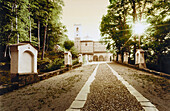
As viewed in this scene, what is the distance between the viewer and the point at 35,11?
38.1 feet

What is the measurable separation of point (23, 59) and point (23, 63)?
6.9 inches

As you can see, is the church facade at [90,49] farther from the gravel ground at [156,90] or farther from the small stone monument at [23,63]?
the small stone monument at [23,63]

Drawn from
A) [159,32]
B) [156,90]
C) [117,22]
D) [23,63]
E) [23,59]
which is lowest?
[156,90]

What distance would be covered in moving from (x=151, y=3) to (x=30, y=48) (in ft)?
47.0

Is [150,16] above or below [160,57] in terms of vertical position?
above

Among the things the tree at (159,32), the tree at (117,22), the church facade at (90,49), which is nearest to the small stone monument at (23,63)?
the tree at (159,32)

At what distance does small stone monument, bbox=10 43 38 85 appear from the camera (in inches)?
131

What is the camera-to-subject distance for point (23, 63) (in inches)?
141

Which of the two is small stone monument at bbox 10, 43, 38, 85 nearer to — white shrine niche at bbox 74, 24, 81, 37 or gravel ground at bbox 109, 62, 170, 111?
gravel ground at bbox 109, 62, 170, 111

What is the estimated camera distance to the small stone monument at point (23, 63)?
131 inches

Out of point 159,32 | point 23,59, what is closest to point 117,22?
point 159,32

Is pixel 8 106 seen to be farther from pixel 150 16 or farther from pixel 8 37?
pixel 150 16

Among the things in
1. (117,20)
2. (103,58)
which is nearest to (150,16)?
(117,20)

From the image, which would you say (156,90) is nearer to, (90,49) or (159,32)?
(159,32)
